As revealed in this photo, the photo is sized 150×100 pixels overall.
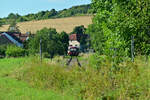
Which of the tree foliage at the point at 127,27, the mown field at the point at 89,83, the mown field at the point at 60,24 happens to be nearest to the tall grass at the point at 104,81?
the mown field at the point at 89,83

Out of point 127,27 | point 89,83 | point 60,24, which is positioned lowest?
point 60,24

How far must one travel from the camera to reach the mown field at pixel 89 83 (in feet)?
23.3

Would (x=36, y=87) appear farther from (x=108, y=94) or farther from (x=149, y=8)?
(x=149, y=8)

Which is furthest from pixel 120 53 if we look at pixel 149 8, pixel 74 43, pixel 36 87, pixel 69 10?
pixel 69 10

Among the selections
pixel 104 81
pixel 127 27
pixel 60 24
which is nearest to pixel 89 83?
pixel 104 81

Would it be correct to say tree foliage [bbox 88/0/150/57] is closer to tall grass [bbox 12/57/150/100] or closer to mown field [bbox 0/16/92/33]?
tall grass [bbox 12/57/150/100]

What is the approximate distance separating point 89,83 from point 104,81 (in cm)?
51

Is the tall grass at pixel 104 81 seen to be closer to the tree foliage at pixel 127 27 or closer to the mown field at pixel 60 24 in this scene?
the tree foliage at pixel 127 27

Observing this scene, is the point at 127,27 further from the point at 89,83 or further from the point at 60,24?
the point at 60,24

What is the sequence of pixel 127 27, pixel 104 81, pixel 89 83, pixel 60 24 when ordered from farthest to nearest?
pixel 60 24
pixel 127 27
pixel 89 83
pixel 104 81

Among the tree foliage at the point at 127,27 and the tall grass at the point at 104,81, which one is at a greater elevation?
the tree foliage at the point at 127,27

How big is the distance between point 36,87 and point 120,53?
3.69 m

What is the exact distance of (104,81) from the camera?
25.3 feet

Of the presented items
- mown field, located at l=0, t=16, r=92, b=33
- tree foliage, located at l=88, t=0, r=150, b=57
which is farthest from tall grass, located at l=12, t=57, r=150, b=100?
mown field, located at l=0, t=16, r=92, b=33
